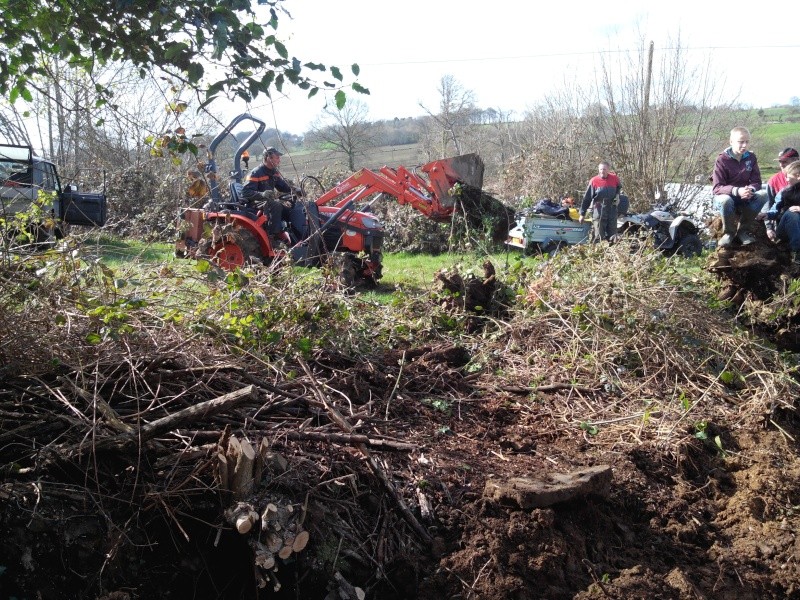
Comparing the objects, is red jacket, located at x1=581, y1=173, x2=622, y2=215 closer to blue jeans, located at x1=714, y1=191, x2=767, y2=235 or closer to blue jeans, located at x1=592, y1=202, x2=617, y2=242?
blue jeans, located at x1=592, y1=202, x2=617, y2=242

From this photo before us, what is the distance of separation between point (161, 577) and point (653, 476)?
2910 mm

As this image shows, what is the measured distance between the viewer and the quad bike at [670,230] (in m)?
13.1

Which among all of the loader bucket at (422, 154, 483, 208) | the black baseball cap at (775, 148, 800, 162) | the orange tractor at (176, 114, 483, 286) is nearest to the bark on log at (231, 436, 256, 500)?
the orange tractor at (176, 114, 483, 286)

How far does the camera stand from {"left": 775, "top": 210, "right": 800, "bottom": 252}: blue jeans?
273 inches

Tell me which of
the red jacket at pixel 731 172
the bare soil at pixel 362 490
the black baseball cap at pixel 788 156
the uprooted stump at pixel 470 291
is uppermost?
the black baseball cap at pixel 788 156

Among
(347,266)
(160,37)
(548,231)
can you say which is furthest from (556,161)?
(160,37)

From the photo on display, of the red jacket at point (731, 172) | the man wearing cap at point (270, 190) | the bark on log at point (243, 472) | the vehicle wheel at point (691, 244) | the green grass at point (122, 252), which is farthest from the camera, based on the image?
the vehicle wheel at point (691, 244)

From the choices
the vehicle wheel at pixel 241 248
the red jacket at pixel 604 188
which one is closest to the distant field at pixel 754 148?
the vehicle wheel at pixel 241 248

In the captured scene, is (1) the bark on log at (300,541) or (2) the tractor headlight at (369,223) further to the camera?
(2) the tractor headlight at (369,223)

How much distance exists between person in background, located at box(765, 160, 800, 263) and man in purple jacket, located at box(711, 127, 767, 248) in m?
0.19

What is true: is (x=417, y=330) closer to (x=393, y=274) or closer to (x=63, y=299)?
(x=63, y=299)

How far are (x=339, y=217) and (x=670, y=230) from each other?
6293 mm

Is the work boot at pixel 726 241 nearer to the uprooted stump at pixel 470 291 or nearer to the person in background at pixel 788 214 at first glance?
the person in background at pixel 788 214

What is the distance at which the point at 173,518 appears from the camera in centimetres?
312
